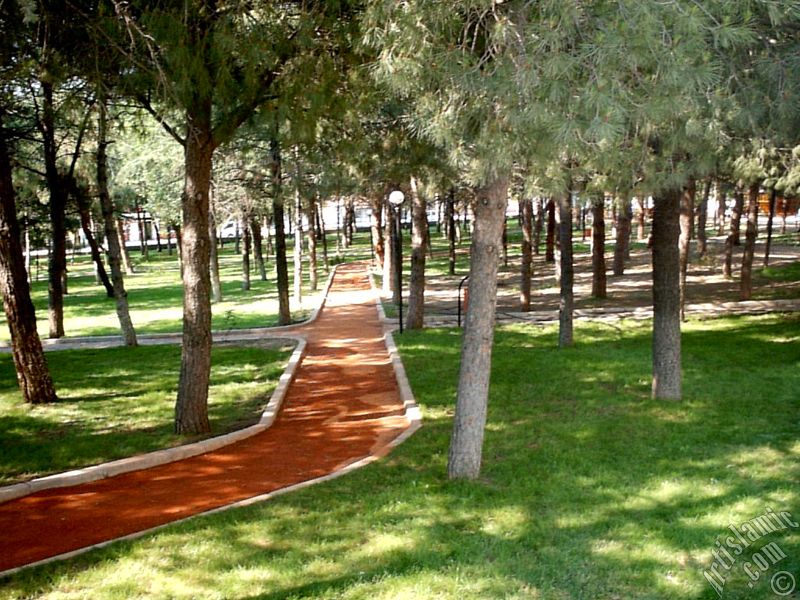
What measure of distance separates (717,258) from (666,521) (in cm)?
2640

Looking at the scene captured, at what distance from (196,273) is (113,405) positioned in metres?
2.96

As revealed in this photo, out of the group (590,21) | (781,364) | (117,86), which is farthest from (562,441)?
(117,86)

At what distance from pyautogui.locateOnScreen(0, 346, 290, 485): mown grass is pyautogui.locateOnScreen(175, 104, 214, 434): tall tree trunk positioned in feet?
1.27

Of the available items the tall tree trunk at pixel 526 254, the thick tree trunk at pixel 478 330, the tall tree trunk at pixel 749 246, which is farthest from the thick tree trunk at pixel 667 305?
the tall tree trunk at pixel 749 246

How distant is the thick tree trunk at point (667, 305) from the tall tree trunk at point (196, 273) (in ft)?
17.4

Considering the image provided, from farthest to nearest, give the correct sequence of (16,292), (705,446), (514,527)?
(16,292) < (705,446) < (514,527)

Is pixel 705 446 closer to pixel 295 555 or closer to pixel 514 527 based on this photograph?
pixel 514 527

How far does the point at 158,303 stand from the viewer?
24734 mm

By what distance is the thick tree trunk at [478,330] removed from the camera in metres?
6.12

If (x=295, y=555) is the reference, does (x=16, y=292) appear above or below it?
above

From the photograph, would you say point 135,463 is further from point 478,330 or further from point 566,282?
point 566,282

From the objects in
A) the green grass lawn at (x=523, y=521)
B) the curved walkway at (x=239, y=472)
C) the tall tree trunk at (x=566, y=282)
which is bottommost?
the curved walkway at (x=239, y=472)

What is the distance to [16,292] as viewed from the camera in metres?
9.88

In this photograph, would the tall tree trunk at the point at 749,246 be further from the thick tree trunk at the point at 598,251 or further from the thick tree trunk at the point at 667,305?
the thick tree trunk at the point at 667,305
